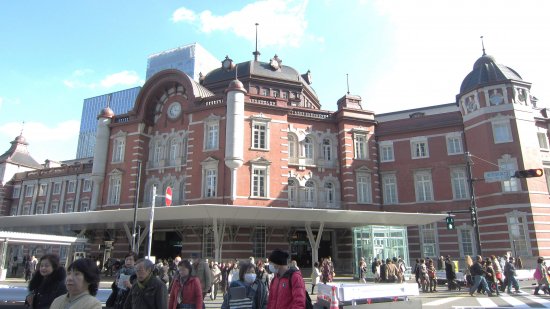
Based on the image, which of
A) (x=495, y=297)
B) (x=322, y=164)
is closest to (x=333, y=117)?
(x=322, y=164)

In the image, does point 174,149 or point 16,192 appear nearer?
point 174,149

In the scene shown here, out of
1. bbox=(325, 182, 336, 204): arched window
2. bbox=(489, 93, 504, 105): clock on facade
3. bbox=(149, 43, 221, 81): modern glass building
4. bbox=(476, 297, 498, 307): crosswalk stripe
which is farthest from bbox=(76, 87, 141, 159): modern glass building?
bbox=(476, 297, 498, 307): crosswalk stripe

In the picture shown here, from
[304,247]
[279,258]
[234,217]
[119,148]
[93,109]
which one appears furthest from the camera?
[93,109]

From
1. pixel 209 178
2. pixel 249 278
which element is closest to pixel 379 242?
pixel 209 178

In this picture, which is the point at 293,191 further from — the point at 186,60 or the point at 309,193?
the point at 186,60

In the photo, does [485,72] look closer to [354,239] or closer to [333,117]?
[333,117]

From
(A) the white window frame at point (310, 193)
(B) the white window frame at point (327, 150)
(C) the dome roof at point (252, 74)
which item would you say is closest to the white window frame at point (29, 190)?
(C) the dome roof at point (252, 74)

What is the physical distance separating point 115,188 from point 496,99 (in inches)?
1146

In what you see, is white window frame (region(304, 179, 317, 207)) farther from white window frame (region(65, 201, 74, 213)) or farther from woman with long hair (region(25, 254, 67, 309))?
white window frame (region(65, 201, 74, 213))

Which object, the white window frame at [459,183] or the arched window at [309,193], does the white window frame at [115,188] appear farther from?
the white window frame at [459,183]

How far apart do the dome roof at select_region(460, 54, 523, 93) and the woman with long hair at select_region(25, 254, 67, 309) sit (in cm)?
2940

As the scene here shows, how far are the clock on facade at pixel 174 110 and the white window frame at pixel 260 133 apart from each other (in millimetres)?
6882

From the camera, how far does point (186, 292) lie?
5.66 m

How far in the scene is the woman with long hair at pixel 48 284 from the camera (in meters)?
4.96
